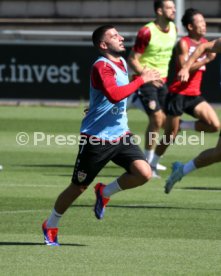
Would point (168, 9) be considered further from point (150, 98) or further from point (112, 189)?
point (112, 189)

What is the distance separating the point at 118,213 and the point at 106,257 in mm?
2883

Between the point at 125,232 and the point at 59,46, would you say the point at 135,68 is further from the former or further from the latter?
the point at 59,46

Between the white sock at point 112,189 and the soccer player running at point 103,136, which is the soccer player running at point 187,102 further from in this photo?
the soccer player running at point 103,136

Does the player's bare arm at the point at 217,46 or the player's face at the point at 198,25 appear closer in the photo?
the player's bare arm at the point at 217,46

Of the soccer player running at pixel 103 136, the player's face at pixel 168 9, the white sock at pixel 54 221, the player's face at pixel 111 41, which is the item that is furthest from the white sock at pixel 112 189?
the player's face at pixel 168 9

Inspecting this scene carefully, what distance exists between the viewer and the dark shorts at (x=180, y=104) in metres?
16.5

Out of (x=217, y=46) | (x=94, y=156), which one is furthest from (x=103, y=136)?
(x=217, y=46)

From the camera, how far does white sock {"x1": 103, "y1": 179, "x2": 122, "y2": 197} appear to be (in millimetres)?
11383

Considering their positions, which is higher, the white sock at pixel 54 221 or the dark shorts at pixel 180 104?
the white sock at pixel 54 221

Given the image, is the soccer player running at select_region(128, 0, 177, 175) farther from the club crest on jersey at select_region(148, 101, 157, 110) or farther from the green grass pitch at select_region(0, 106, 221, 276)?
the green grass pitch at select_region(0, 106, 221, 276)

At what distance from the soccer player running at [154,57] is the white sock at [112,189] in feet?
18.0

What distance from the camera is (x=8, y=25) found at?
4088cm

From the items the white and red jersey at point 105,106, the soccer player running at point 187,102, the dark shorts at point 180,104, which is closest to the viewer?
the white and red jersey at point 105,106

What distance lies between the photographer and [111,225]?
11977 mm
